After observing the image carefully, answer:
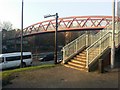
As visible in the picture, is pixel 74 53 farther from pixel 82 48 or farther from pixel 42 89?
pixel 42 89

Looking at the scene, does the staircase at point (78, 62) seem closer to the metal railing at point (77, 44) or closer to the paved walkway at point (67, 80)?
the metal railing at point (77, 44)

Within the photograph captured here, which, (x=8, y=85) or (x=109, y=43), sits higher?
(x=109, y=43)

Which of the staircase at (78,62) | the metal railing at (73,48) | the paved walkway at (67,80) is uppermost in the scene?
the metal railing at (73,48)

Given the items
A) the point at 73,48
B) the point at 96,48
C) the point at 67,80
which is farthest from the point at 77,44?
the point at 67,80

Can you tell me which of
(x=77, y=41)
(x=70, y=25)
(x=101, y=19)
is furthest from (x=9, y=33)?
(x=77, y=41)

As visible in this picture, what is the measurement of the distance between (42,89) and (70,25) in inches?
2488

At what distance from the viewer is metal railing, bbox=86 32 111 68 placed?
14.2 metres

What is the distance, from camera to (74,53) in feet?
55.7

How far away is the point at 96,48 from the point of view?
15492 mm

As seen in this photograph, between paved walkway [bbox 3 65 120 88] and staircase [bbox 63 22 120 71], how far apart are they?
3.90 feet

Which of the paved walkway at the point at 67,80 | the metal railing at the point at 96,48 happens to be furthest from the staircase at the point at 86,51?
the paved walkway at the point at 67,80

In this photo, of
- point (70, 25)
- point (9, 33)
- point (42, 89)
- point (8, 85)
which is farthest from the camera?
point (9, 33)

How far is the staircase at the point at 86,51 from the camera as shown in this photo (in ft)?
47.2

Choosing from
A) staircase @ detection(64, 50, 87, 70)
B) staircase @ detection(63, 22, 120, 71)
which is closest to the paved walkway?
staircase @ detection(64, 50, 87, 70)
